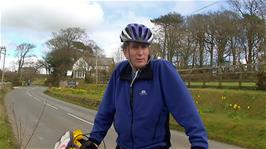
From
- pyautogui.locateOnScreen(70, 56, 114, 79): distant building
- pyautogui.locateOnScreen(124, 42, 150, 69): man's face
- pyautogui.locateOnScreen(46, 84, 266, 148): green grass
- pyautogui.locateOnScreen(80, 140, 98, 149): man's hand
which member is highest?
pyautogui.locateOnScreen(70, 56, 114, 79): distant building

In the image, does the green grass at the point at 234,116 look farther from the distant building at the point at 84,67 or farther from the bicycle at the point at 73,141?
the distant building at the point at 84,67

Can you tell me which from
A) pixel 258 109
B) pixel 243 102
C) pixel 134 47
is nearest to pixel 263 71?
pixel 243 102

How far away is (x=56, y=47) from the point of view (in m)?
98.5

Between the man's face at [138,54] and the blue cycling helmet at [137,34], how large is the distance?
0.13 ft

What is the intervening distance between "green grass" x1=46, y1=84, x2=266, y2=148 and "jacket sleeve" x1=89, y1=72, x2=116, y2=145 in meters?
11.5

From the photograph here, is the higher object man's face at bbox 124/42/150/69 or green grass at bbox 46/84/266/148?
man's face at bbox 124/42/150/69

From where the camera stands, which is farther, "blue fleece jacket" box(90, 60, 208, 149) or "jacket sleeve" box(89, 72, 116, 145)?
"jacket sleeve" box(89, 72, 116, 145)

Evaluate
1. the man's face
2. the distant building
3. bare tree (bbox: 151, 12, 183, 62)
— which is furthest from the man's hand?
the distant building

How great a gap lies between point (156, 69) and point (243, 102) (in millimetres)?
19502

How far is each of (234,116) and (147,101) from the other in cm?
1725

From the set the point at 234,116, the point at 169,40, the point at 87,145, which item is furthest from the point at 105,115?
the point at 169,40

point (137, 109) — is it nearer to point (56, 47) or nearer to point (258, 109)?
point (258, 109)

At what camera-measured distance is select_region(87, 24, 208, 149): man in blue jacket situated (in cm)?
314

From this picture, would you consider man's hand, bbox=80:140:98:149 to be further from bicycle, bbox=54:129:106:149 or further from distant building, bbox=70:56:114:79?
distant building, bbox=70:56:114:79
